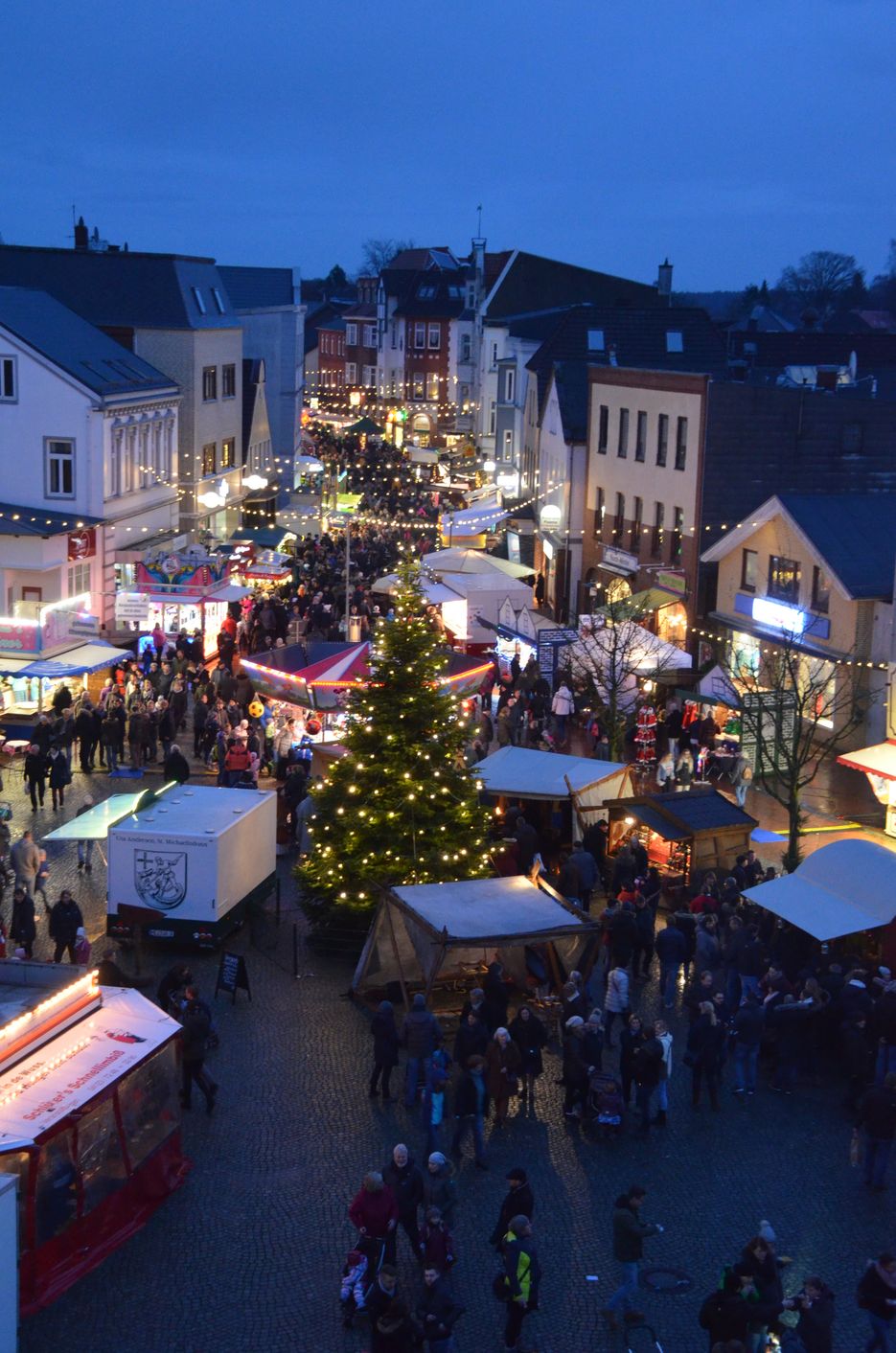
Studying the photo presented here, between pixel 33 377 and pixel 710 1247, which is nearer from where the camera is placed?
pixel 710 1247

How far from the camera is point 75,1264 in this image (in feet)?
39.9

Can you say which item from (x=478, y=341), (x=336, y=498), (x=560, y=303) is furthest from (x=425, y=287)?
(x=336, y=498)

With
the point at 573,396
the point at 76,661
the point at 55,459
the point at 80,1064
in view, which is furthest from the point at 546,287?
the point at 80,1064

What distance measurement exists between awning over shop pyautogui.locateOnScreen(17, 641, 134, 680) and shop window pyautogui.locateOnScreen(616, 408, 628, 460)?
16424 millimetres

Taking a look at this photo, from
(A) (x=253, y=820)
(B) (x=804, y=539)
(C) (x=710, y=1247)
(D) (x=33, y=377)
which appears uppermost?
(D) (x=33, y=377)

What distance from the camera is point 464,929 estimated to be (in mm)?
17016

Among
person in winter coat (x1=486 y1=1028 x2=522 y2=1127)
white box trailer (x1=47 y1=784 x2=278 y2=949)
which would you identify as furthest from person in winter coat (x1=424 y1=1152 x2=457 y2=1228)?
white box trailer (x1=47 y1=784 x2=278 y2=949)

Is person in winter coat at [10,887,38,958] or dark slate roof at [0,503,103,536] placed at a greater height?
dark slate roof at [0,503,103,536]

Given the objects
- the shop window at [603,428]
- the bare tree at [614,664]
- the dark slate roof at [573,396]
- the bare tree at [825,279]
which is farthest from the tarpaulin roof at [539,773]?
the bare tree at [825,279]

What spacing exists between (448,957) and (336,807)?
2731 millimetres

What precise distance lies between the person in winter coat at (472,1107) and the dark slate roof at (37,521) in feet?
81.1

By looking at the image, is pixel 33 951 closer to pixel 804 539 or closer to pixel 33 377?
pixel 804 539

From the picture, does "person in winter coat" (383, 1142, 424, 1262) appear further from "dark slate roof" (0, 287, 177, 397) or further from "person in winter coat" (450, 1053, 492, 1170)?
"dark slate roof" (0, 287, 177, 397)

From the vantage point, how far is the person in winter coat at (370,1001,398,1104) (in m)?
15.6
